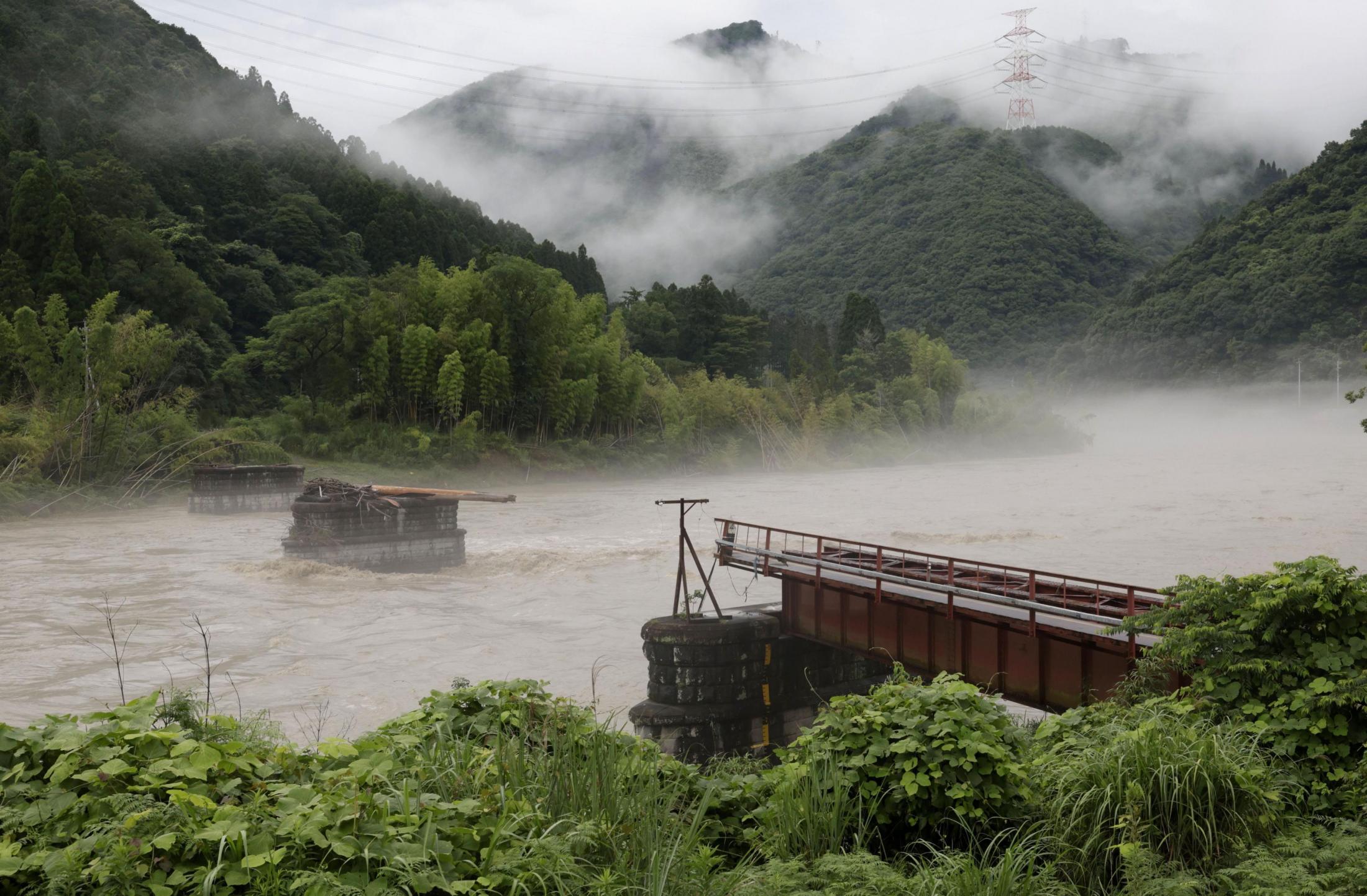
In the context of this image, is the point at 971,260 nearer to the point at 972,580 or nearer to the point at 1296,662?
the point at 972,580

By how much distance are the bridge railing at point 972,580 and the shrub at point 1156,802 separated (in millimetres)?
4990

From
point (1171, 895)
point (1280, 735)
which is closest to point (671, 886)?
point (1171, 895)

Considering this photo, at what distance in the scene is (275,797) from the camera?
389 cm

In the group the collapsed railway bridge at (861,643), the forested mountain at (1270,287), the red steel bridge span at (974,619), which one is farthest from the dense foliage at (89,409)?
the forested mountain at (1270,287)

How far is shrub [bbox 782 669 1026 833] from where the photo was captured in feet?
17.5

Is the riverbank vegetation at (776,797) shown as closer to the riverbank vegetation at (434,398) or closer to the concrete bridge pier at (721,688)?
the concrete bridge pier at (721,688)

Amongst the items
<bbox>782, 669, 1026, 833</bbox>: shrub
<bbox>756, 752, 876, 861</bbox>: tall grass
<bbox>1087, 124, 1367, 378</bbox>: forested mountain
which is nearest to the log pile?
<bbox>782, 669, 1026, 833</bbox>: shrub

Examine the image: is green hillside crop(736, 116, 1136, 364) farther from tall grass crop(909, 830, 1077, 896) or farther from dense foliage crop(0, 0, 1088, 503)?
tall grass crop(909, 830, 1077, 896)

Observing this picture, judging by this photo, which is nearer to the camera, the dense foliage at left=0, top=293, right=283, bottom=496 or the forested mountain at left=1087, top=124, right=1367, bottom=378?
the dense foliage at left=0, top=293, right=283, bottom=496

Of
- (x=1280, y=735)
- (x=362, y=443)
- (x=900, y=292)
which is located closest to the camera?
(x=1280, y=735)

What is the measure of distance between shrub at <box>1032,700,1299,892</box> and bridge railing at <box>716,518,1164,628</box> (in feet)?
16.4

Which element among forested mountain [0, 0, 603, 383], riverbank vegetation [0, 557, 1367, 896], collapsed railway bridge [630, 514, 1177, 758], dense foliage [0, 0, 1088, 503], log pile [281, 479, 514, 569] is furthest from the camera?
forested mountain [0, 0, 603, 383]

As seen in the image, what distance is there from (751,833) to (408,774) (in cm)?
188

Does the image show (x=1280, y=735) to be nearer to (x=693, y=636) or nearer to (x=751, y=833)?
(x=751, y=833)
